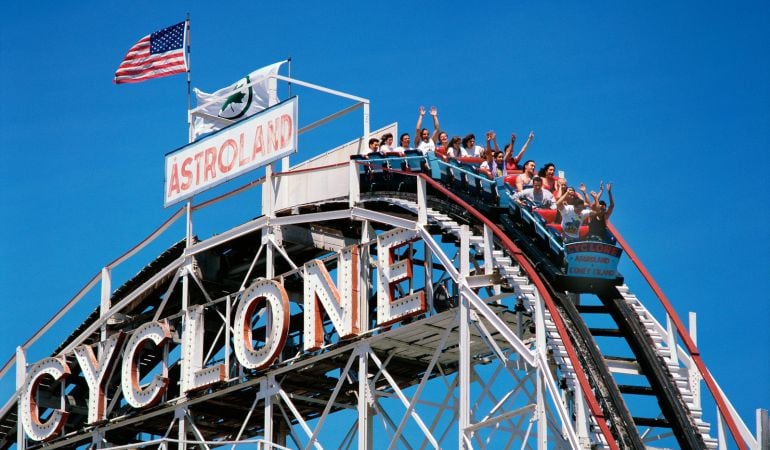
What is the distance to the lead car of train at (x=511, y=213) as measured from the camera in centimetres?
3772

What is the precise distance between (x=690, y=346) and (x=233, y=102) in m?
17.5

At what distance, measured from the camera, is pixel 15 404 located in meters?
54.8

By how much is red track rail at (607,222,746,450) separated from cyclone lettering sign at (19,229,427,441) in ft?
16.0

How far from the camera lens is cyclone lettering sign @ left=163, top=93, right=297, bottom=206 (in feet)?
151

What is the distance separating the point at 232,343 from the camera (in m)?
49.0

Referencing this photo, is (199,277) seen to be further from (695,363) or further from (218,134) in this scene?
(695,363)

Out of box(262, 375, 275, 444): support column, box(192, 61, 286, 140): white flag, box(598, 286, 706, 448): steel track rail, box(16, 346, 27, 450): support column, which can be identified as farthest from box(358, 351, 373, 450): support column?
box(16, 346, 27, 450): support column

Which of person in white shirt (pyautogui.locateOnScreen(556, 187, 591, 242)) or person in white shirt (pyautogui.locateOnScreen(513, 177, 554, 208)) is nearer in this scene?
person in white shirt (pyautogui.locateOnScreen(556, 187, 591, 242))

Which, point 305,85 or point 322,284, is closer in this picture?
point 322,284

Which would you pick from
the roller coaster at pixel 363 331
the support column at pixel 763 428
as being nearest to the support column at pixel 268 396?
the roller coaster at pixel 363 331

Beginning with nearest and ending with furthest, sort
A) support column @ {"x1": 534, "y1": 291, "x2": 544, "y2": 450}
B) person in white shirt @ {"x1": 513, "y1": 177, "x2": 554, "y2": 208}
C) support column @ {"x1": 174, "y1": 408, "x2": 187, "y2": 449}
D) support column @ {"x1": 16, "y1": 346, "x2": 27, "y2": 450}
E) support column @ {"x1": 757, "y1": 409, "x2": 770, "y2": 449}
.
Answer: support column @ {"x1": 757, "y1": 409, "x2": 770, "y2": 449}
support column @ {"x1": 534, "y1": 291, "x2": 544, "y2": 450}
person in white shirt @ {"x1": 513, "y1": 177, "x2": 554, "y2": 208}
support column @ {"x1": 174, "y1": 408, "x2": 187, "y2": 449}
support column @ {"x1": 16, "y1": 346, "x2": 27, "y2": 450}

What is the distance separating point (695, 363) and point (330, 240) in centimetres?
1322

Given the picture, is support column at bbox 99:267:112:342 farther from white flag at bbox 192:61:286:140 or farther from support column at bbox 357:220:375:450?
support column at bbox 357:220:375:450

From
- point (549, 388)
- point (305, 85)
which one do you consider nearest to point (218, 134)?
point (305, 85)
